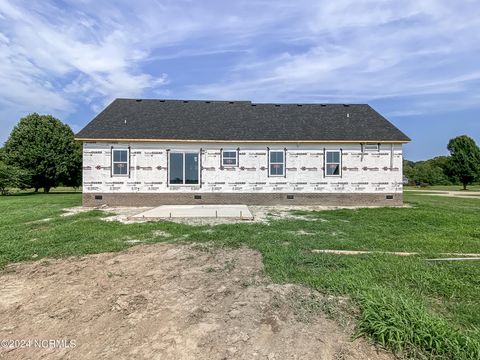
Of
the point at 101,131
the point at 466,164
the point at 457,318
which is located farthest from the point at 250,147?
the point at 466,164

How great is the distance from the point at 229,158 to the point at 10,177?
22374mm

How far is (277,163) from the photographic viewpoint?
17.0 metres

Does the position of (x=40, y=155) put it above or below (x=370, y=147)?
above

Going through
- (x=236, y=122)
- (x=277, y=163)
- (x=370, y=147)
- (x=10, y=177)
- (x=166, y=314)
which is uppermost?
(x=236, y=122)

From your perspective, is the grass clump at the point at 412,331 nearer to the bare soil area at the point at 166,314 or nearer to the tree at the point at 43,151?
the bare soil area at the point at 166,314

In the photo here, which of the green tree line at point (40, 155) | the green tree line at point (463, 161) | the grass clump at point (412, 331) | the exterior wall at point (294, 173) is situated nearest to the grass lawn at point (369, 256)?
the grass clump at point (412, 331)

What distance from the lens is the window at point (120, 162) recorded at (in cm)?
1636

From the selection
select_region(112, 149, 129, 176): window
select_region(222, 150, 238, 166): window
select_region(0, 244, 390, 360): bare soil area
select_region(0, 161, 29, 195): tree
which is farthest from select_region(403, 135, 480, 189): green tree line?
select_region(0, 161, 29, 195): tree

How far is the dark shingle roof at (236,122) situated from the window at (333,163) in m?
0.88

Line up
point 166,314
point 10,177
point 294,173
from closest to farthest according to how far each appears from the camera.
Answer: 1. point 166,314
2. point 294,173
3. point 10,177

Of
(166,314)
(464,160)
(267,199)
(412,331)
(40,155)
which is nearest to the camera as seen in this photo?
(412,331)

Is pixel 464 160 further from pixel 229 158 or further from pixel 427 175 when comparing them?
pixel 229 158

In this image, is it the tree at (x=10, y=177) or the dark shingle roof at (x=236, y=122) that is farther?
the tree at (x=10, y=177)

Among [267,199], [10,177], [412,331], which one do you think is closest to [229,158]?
[267,199]
